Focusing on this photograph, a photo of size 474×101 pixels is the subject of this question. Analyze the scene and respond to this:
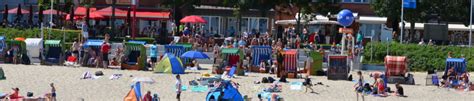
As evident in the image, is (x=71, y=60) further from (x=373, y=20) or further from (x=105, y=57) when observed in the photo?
(x=373, y=20)

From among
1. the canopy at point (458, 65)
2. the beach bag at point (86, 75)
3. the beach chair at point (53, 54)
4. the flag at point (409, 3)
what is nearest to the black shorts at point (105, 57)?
the beach chair at point (53, 54)

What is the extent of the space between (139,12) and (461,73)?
26.3 meters

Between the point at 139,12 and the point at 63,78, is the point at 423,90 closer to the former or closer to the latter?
the point at 63,78

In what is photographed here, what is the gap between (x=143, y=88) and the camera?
31531 millimetres

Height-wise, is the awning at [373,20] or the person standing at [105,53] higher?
the awning at [373,20]

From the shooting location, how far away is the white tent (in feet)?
131

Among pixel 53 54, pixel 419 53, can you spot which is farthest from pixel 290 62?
pixel 419 53

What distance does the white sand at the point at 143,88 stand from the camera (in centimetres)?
3019

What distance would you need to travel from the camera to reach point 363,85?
103ft

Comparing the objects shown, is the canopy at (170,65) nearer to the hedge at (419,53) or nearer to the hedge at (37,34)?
the hedge at (419,53)

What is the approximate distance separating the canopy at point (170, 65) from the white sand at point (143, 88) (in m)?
0.41

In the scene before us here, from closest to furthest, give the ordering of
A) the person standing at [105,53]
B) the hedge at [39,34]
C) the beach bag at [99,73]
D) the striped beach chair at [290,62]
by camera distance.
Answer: the beach bag at [99,73] < the striped beach chair at [290,62] < the person standing at [105,53] < the hedge at [39,34]

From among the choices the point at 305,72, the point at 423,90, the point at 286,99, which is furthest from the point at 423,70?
the point at 286,99

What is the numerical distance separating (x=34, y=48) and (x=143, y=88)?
9846mm
